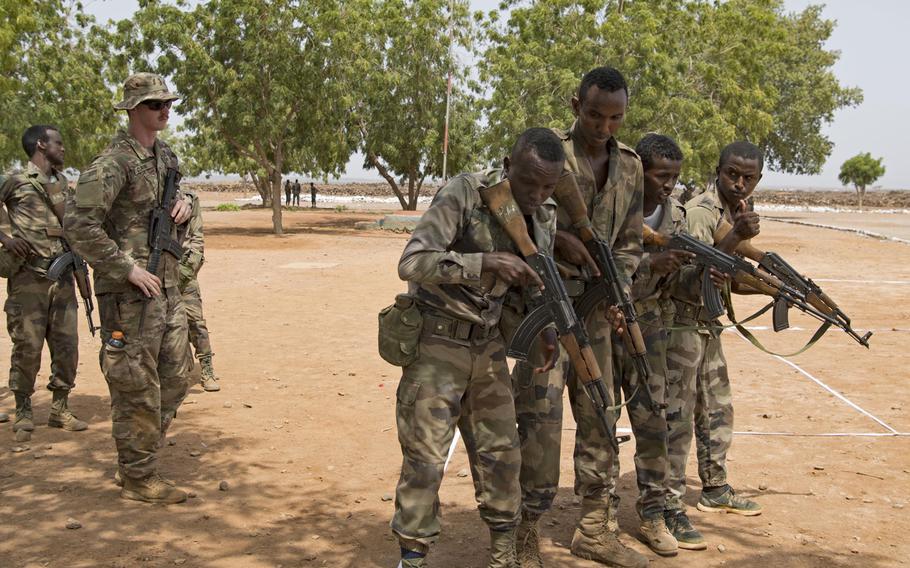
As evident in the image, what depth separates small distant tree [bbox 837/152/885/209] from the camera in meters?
68.4

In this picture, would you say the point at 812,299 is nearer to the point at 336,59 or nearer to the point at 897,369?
the point at 897,369

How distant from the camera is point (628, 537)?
4.59 meters

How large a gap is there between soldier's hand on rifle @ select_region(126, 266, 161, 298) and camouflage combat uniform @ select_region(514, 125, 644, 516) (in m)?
2.08

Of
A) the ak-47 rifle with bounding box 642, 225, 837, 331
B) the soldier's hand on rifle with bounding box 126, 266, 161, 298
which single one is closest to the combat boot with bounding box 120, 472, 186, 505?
the soldier's hand on rifle with bounding box 126, 266, 161, 298

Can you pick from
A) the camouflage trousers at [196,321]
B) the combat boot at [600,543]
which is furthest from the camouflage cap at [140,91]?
the combat boot at [600,543]

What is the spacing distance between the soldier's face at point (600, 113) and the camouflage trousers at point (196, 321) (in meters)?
4.43

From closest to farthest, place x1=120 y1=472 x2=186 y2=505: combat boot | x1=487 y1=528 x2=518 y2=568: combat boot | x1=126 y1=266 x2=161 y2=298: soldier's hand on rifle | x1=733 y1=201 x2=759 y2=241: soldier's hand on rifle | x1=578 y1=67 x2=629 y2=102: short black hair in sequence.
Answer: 1. x1=487 y1=528 x2=518 y2=568: combat boot
2. x1=578 y1=67 x2=629 y2=102: short black hair
3. x1=733 y1=201 x2=759 y2=241: soldier's hand on rifle
4. x1=126 y1=266 x2=161 y2=298: soldier's hand on rifle
5. x1=120 y1=472 x2=186 y2=505: combat boot

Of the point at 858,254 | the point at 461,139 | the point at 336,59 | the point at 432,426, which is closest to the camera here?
the point at 432,426

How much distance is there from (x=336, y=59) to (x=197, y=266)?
19322 millimetres

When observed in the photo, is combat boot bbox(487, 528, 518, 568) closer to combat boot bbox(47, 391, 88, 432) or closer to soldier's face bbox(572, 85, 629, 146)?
soldier's face bbox(572, 85, 629, 146)

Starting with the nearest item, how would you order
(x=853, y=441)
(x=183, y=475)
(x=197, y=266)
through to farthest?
1. (x=183, y=475)
2. (x=853, y=441)
3. (x=197, y=266)

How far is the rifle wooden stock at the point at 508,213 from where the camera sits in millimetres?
3590

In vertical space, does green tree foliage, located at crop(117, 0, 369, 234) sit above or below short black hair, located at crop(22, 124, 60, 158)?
above

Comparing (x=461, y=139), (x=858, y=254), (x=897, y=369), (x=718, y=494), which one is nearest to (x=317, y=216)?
(x=461, y=139)
